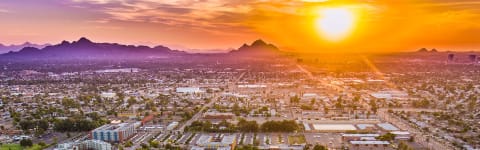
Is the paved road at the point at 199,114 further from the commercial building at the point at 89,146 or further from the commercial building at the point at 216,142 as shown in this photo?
the commercial building at the point at 89,146

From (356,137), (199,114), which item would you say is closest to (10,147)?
(199,114)

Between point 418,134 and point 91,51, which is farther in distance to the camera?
point 91,51

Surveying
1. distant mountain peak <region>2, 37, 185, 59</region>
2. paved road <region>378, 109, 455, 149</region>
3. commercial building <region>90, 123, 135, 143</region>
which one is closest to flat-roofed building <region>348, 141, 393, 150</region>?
paved road <region>378, 109, 455, 149</region>

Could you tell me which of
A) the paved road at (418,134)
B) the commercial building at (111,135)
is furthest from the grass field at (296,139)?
the commercial building at (111,135)

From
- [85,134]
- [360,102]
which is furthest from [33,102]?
[360,102]

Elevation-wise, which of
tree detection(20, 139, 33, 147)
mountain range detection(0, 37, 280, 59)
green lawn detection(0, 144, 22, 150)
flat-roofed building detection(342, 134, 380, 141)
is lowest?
green lawn detection(0, 144, 22, 150)

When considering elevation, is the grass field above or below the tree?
above

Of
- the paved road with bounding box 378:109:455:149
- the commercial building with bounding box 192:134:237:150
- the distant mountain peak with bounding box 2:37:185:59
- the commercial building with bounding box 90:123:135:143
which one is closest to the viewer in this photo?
the commercial building with bounding box 192:134:237:150

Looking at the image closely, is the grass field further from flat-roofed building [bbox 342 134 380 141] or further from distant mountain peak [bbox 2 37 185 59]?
distant mountain peak [bbox 2 37 185 59]

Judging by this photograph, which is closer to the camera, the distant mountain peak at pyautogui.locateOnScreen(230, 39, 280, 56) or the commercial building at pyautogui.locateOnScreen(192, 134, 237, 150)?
the commercial building at pyautogui.locateOnScreen(192, 134, 237, 150)

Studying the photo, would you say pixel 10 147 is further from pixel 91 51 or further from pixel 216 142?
pixel 91 51
